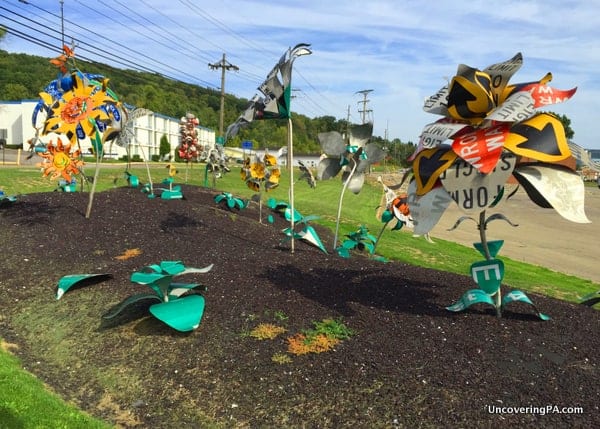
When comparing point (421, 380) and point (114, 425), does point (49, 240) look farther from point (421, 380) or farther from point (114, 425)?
point (421, 380)

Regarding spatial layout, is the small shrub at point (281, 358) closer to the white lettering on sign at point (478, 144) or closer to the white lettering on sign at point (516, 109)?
the white lettering on sign at point (478, 144)

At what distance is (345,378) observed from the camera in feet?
10.8

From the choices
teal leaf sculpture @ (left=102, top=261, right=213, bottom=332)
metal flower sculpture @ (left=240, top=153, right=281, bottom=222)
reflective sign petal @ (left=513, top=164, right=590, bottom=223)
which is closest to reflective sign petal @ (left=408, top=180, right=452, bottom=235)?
reflective sign petal @ (left=513, top=164, right=590, bottom=223)

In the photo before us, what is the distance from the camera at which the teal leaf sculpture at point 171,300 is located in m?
4.02

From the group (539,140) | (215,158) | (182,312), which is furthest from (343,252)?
(215,158)

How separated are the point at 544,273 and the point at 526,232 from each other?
979 cm

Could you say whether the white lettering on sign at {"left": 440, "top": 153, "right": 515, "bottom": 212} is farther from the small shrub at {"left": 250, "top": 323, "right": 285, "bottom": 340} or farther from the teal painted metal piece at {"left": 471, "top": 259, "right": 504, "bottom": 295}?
the small shrub at {"left": 250, "top": 323, "right": 285, "bottom": 340}

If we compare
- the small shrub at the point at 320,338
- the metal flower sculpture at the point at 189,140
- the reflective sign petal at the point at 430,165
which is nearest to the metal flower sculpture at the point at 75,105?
the small shrub at the point at 320,338

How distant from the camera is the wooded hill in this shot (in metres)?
48.4

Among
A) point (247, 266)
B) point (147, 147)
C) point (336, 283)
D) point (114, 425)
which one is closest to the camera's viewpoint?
point (114, 425)

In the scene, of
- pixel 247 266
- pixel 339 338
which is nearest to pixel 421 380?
pixel 339 338

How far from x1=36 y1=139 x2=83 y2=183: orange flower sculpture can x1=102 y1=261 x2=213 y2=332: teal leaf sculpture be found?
543 cm

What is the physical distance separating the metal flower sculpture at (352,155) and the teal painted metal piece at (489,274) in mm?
2963

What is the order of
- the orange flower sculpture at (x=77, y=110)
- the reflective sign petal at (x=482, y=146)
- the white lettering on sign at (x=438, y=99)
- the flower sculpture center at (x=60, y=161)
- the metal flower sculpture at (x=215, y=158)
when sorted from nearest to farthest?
the reflective sign petal at (x=482, y=146) < the white lettering on sign at (x=438, y=99) < the orange flower sculpture at (x=77, y=110) < the flower sculpture center at (x=60, y=161) < the metal flower sculpture at (x=215, y=158)
